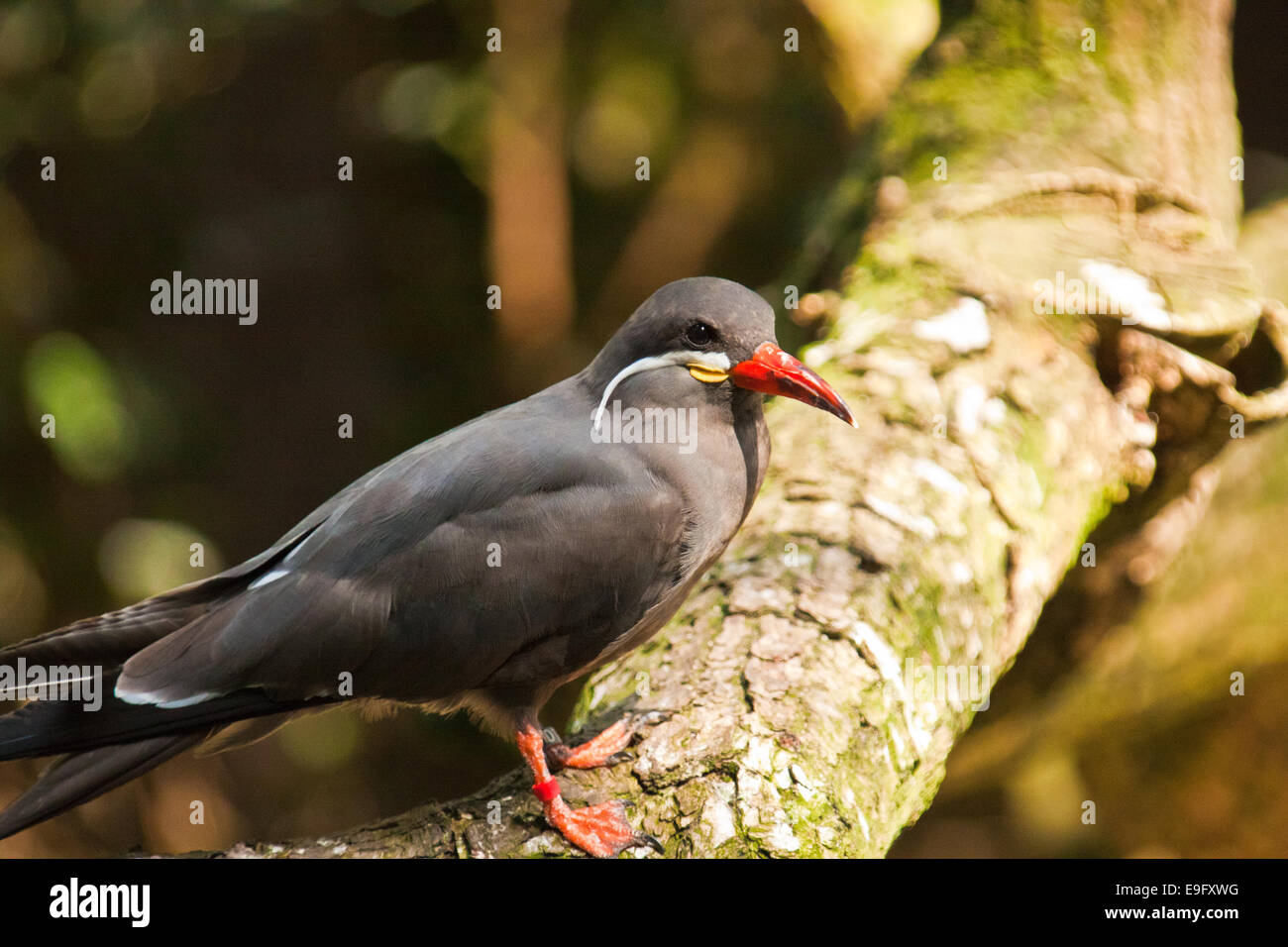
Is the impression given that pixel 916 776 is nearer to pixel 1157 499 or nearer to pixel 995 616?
pixel 995 616

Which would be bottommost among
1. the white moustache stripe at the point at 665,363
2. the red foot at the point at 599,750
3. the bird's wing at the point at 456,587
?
the red foot at the point at 599,750

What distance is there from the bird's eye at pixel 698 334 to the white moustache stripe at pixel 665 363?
0.08 ft

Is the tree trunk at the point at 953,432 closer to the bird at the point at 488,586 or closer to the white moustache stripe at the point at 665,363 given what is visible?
the bird at the point at 488,586

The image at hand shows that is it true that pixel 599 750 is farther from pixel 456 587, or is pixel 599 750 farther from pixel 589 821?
pixel 456 587

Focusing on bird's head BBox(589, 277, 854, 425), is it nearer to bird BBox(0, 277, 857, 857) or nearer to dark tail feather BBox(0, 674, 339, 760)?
bird BBox(0, 277, 857, 857)

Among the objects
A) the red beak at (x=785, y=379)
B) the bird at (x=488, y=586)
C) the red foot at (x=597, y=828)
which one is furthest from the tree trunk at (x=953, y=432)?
the red beak at (x=785, y=379)

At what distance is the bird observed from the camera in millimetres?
2352

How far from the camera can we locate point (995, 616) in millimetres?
2879

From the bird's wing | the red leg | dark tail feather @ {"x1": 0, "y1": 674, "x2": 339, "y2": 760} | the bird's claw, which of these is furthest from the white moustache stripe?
dark tail feather @ {"x1": 0, "y1": 674, "x2": 339, "y2": 760}

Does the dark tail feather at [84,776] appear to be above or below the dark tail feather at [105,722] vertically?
below

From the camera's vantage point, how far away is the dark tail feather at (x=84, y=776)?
2.11 metres

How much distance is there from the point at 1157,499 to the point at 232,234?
4677mm

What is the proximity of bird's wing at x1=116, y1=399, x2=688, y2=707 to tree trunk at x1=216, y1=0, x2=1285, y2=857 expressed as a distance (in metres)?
0.29

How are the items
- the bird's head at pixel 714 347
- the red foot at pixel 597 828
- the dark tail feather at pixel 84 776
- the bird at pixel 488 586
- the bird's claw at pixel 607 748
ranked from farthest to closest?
the bird's head at pixel 714 347 < the bird's claw at pixel 607 748 < the bird at pixel 488 586 < the red foot at pixel 597 828 < the dark tail feather at pixel 84 776
